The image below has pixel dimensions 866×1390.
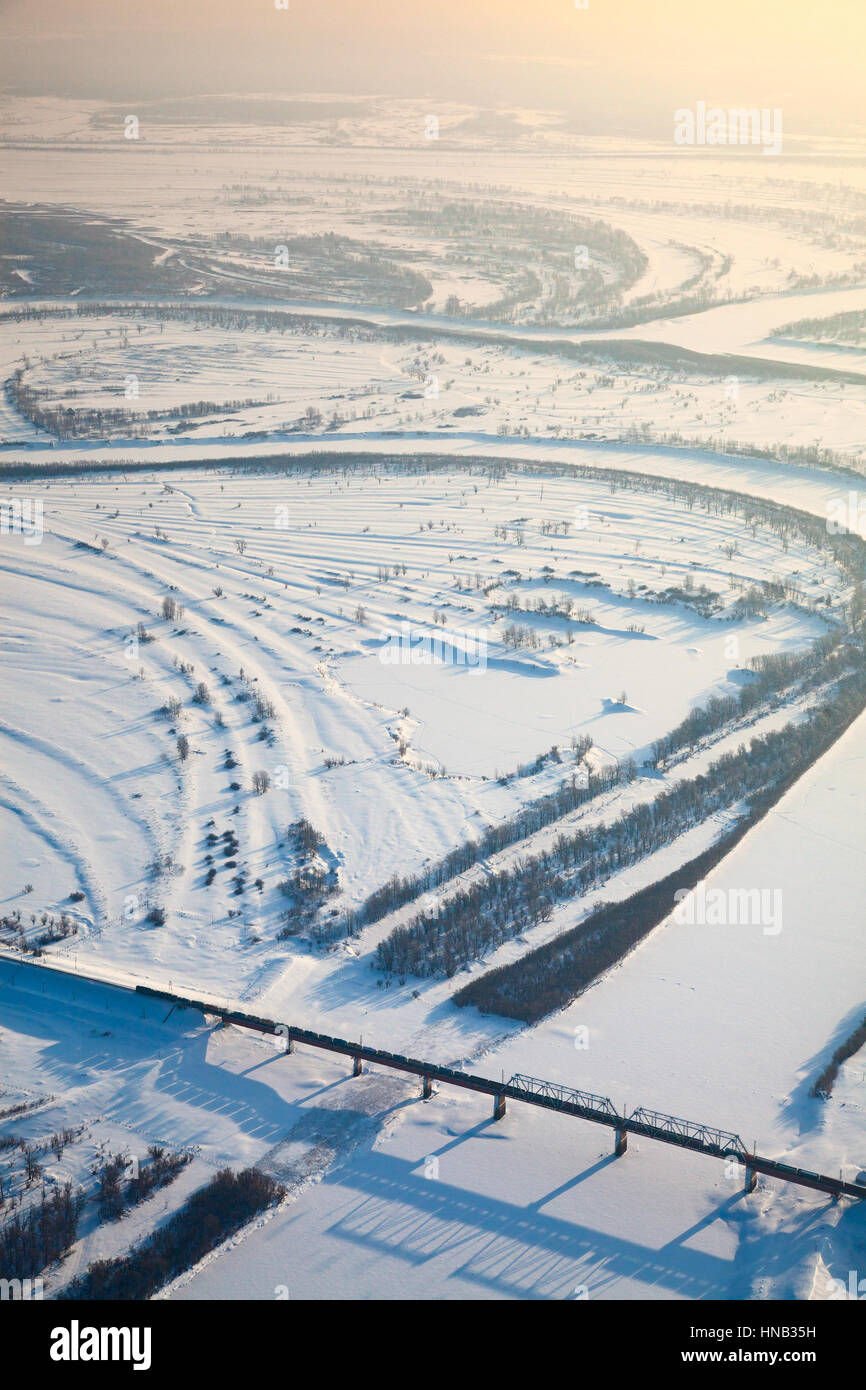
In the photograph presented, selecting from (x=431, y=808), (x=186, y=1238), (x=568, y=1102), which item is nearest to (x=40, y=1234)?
(x=186, y=1238)

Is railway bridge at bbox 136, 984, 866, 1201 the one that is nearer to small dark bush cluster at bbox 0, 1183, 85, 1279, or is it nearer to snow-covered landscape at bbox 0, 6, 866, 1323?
snow-covered landscape at bbox 0, 6, 866, 1323

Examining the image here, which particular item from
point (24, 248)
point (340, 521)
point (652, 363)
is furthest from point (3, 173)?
point (340, 521)

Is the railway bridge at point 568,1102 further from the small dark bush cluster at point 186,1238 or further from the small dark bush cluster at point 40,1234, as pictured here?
the small dark bush cluster at point 40,1234


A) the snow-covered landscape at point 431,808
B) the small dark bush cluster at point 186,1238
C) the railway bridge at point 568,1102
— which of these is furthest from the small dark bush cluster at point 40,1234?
the railway bridge at point 568,1102

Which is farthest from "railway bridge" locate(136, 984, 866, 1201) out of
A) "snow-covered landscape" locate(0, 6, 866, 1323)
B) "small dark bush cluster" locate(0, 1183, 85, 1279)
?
"small dark bush cluster" locate(0, 1183, 85, 1279)

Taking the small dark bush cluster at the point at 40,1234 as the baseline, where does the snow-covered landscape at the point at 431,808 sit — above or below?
above

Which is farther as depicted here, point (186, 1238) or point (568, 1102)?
point (568, 1102)

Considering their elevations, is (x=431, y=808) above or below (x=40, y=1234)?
above

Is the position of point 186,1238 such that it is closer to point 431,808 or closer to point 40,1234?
point 40,1234
